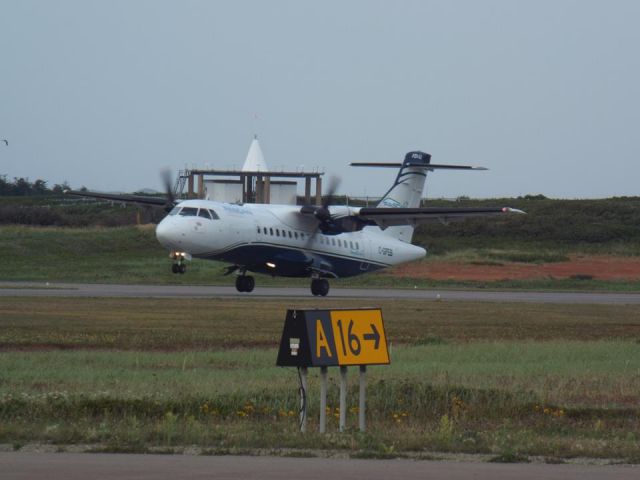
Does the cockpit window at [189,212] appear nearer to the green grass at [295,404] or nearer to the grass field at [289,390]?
the grass field at [289,390]

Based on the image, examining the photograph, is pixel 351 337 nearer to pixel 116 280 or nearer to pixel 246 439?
pixel 246 439

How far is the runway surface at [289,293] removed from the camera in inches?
1593

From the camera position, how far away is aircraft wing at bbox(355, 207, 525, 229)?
139 feet

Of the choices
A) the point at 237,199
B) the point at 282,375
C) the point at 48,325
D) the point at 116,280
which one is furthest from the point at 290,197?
the point at 282,375

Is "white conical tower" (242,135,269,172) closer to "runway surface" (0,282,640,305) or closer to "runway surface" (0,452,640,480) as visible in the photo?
"runway surface" (0,282,640,305)

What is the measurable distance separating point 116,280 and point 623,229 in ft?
152

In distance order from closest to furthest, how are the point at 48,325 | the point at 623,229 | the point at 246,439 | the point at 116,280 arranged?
the point at 246,439 → the point at 48,325 → the point at 116,280 → the point at 623,229

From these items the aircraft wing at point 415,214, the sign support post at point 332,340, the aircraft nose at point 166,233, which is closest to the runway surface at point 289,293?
the aircraft nose at point 166,233

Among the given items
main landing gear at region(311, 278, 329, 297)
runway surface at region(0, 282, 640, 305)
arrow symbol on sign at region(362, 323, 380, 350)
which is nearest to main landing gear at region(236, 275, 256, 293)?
runway surface at region(0, 282, 640, 305)

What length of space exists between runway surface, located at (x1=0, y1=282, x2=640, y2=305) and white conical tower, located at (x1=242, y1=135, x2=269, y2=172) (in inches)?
1113

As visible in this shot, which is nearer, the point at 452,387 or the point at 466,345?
the point at 452,387

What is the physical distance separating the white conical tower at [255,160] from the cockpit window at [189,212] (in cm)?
3860

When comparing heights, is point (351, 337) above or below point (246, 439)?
above

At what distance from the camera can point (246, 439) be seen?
11.6 m
